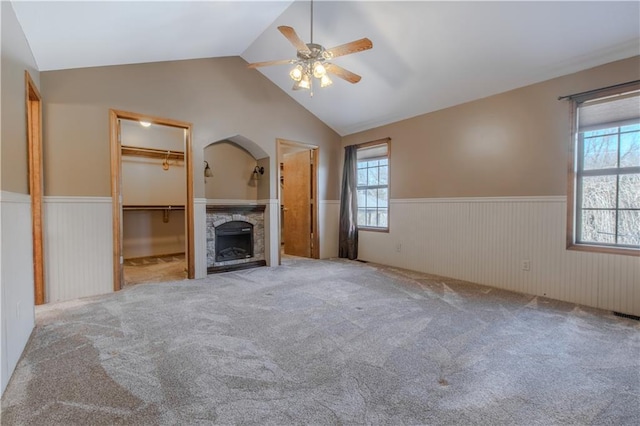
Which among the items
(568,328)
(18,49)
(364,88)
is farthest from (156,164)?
(568,328)

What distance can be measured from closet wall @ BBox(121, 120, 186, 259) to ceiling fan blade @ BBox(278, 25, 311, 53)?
365 cm

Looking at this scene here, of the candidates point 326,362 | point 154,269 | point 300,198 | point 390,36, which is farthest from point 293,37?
point 154,269

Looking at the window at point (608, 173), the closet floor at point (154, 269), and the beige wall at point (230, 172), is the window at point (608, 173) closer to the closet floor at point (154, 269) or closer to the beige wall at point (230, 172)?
→ the beige wall at point (230, 172)

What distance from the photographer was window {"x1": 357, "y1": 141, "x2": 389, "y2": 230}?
537 cm

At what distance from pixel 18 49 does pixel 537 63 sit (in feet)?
16.0

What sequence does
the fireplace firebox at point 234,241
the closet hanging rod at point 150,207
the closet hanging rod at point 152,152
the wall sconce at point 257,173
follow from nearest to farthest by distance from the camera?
1. the fireplace firebox at point 234,241
2. the wall sconce at point 257,173
3. the closet hanging rod at point 150,207
4. the closet hanging rod at point 152,152

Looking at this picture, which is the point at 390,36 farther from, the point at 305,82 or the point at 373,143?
the point at 373,143

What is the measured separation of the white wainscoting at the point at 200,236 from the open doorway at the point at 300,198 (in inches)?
70.7

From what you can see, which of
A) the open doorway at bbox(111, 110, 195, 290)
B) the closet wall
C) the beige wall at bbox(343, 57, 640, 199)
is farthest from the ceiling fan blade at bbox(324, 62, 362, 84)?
the closet wall

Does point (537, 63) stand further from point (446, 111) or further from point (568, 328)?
point (568, 328)

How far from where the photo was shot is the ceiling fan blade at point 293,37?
262cm

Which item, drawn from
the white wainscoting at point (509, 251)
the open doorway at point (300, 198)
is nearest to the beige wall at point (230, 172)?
the open doorway at point (300, 198)

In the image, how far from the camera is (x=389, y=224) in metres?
5.21

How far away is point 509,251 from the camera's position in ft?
12.3
